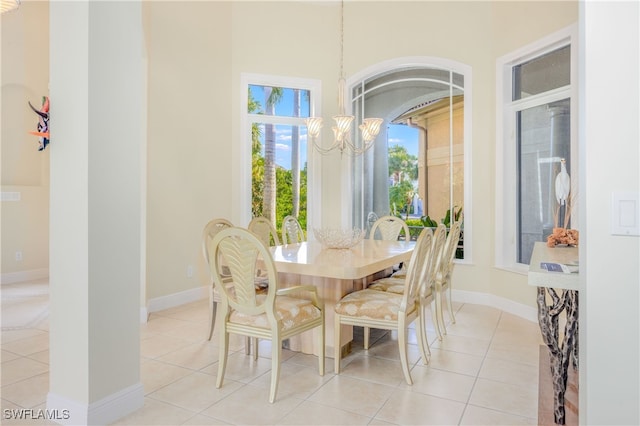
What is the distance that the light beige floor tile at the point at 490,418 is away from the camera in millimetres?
2105

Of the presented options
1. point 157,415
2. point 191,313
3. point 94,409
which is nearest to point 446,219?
point 191,313

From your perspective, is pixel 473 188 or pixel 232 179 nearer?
pixel 473 188

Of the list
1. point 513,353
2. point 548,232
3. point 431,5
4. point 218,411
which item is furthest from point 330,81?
point 218,411

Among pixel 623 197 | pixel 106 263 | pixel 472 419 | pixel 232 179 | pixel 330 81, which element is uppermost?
pixel 330 81

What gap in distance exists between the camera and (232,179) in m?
5.22

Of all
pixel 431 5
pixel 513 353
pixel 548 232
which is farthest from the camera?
pixel 431 5

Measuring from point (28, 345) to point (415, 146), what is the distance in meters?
4.55

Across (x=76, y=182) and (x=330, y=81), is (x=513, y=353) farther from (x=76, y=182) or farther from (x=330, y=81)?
(x=330, y=81)

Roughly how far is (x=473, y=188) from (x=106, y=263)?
12.9 feet

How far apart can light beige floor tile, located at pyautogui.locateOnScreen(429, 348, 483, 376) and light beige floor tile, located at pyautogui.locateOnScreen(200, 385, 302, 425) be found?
1112mm

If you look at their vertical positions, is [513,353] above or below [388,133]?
below

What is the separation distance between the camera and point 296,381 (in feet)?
8.54

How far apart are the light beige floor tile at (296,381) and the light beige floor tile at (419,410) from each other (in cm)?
47

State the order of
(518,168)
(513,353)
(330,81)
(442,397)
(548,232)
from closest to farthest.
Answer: (442,397) → (513,353) → (548,232) → (518,168) → (330,81)
